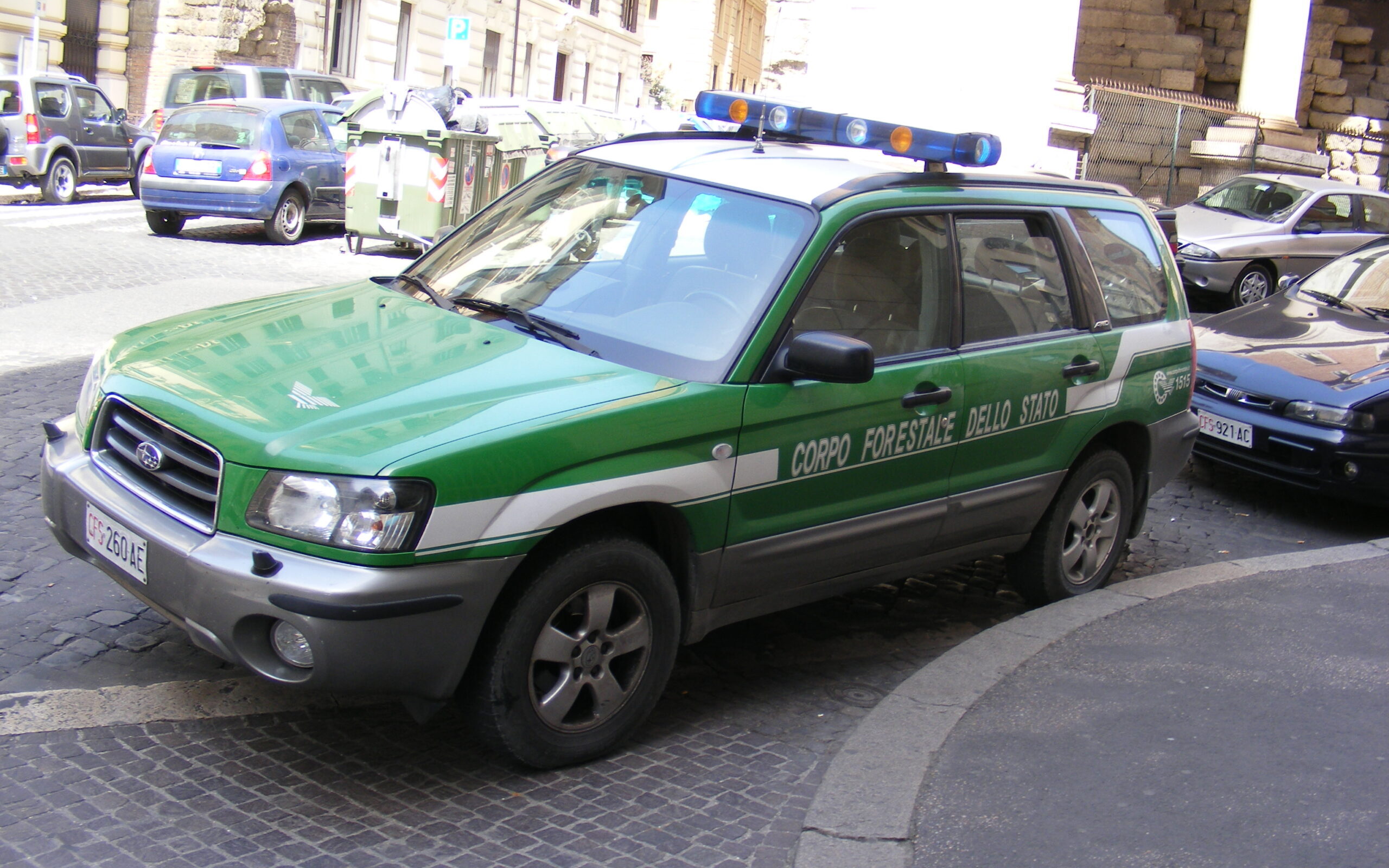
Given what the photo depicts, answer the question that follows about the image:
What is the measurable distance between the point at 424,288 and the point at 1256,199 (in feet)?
47.9

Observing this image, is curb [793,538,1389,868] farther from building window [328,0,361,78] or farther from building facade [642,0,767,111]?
building facade [642,0,767,111]

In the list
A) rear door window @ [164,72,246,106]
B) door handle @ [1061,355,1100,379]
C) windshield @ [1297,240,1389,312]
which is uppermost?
rear door window @ [164,72,246,106]

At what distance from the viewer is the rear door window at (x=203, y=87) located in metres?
20.3

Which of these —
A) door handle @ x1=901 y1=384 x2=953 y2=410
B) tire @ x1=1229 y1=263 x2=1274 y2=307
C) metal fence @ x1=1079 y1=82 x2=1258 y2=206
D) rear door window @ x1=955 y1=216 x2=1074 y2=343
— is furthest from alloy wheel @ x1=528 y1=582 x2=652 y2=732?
metal fence @ x1=1079 y1=82 x2=1258 y2=206

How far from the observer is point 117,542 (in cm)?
352

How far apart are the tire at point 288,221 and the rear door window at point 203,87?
561 centimetres

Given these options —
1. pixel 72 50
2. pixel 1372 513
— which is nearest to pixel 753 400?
pixel 1372 513

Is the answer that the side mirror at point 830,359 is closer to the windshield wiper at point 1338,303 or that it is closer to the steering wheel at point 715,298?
the steering wheel at point 715,298

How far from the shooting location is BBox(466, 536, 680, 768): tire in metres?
3.42

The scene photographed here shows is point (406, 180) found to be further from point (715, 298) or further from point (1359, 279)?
point (715, 298)

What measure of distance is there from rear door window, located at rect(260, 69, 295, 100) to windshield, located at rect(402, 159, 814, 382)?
56.4 feet

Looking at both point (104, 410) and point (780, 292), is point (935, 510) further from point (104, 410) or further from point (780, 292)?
point (104, 410)

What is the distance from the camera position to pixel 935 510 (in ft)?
15.0

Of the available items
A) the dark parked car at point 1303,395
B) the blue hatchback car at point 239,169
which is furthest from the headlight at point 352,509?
the blue hatchback car at point 239,169
